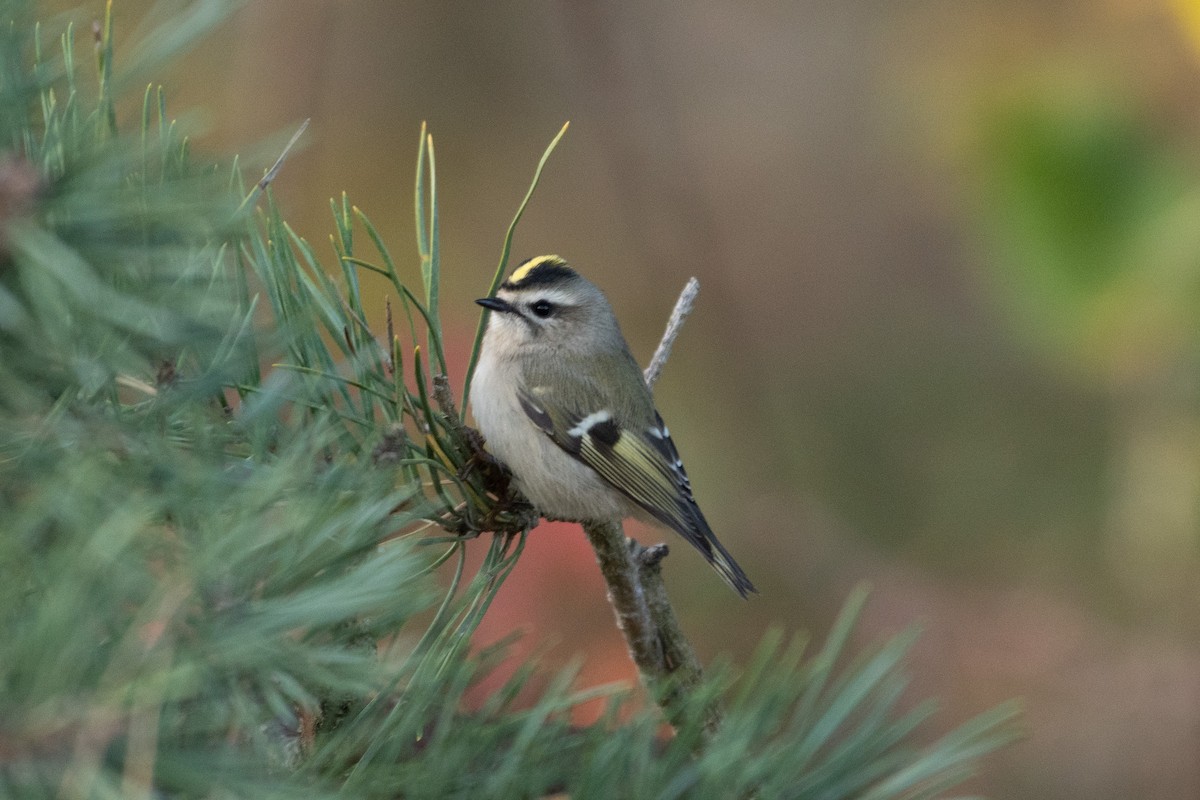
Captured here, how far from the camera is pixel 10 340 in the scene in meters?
0.52

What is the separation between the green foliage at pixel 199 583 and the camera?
436mm

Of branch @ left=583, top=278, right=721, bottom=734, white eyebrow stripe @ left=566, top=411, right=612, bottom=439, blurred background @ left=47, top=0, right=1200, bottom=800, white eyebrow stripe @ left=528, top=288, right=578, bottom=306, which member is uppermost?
blurred background @ left=47, top=0, right=1200, bottom=800

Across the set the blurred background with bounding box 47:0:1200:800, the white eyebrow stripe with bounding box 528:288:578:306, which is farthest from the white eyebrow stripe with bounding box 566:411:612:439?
the blurred background with bounding box 47:0:1200:800

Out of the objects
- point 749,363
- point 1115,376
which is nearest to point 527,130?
point 749,363

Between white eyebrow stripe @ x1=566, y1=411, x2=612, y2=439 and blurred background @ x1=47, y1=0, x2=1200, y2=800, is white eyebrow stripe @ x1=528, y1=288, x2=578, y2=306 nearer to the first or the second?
white eyebrow stripe @ x1=566, y1=411, x2=612, y2=439

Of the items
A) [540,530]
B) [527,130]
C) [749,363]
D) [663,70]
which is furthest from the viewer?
[663,70]

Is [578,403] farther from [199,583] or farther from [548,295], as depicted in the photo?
[199,583]

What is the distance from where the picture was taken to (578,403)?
6.38ft

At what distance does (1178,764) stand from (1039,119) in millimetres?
1128

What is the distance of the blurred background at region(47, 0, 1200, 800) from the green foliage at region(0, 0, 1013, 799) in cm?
81

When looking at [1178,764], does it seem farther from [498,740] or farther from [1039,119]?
[498,740]

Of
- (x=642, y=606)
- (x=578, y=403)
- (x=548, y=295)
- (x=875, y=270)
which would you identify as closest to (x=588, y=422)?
(x=578, y=403)

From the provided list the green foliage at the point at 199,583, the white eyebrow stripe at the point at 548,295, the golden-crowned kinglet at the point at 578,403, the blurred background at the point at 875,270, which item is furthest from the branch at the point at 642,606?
the white eyebrow stripe at the point at 548,295

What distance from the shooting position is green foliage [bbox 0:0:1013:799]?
44 centimetres
